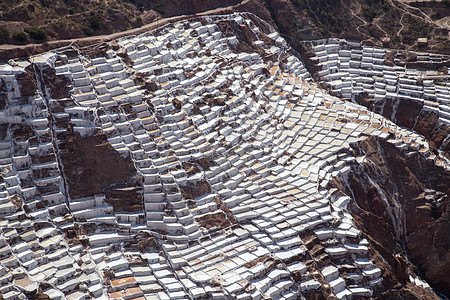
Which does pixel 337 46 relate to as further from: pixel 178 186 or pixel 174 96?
pixel 178 186

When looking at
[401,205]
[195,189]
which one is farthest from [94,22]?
[401,205]

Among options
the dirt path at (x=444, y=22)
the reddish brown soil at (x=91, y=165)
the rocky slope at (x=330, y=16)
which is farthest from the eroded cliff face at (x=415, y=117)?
the reddish brown soil at (x=91, y=165)

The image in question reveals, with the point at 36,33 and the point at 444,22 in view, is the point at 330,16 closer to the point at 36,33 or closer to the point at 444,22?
the point at 444,22

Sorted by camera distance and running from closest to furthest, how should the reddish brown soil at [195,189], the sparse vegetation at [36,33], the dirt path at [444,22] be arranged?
the reddish brown soil at [195,189] → the sparse vegetation at [36,33] → the dirt path at [444,22]

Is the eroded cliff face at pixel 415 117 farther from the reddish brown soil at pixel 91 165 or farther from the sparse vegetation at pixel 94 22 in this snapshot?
the reddish brown soil at pixel 91 165

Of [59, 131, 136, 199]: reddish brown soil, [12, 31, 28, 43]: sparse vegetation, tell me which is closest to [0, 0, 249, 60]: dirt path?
[12, 31, 28, 43]: sparse vegetation

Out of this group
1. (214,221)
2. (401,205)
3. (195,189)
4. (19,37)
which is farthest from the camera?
(401,205)

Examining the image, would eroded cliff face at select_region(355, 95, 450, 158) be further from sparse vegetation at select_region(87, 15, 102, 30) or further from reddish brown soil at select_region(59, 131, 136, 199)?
reddish brown soil at select_region(59, 131, 136, 199)

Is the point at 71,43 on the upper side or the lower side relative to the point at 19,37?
lower
